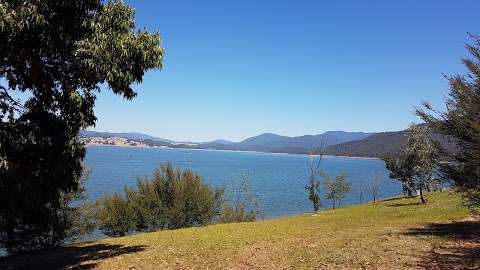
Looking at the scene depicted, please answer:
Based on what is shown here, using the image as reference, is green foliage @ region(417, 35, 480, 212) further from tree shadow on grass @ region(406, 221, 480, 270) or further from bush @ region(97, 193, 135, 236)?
bush @ region(97, 193, 135, 236)

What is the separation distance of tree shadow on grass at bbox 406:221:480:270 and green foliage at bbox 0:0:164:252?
1352 centimetres

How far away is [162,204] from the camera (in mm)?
64750

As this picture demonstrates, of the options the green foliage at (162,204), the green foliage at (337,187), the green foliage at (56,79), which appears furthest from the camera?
the green foliage at (337,187)

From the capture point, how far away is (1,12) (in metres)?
13.0

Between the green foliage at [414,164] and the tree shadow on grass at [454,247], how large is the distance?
27.5 metres

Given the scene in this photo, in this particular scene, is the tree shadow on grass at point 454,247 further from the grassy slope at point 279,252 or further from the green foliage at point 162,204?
the green foliage at point 162,204

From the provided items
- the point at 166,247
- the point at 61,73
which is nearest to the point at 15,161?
the point at 61,73

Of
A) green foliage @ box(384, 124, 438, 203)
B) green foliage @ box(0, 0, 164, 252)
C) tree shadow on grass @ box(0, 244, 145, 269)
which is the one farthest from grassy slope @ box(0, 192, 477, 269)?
green foliage @ box(384, 124, 438, 203)

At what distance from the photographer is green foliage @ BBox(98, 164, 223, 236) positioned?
6091cm

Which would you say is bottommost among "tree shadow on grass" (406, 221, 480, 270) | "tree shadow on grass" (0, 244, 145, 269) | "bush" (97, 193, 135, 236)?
"bush" (97, 193, 135, 236)

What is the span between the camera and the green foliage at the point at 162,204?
60906 mm

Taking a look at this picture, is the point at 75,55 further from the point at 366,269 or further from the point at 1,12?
the point at 366,269

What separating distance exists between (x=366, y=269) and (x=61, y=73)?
1388 cm

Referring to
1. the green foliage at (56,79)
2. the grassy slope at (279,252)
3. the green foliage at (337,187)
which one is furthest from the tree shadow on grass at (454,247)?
the green foliage at (337,187)
